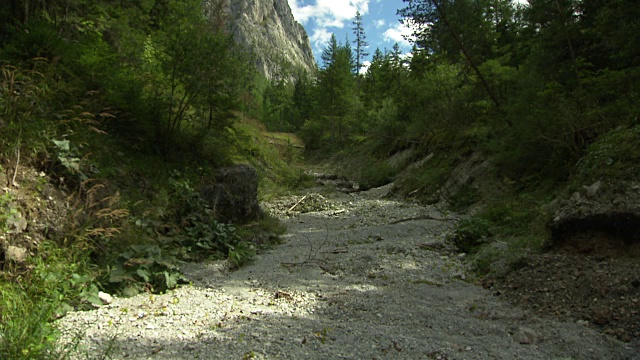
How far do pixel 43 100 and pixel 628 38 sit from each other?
11.1 meters

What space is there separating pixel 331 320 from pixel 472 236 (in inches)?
162

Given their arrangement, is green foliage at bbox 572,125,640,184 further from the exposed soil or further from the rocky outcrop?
the exposed soil

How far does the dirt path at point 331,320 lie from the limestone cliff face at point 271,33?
10646 cm

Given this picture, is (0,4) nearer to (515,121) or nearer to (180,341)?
(180,341)

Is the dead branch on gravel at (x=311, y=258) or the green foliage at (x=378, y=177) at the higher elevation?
the green foliage at (x=378, y=177)

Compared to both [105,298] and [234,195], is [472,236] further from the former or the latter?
[105,298]

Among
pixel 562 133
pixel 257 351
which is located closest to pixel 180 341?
pixel 257 351

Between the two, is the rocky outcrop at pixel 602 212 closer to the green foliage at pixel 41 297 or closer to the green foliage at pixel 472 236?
the green foliage at pixel 472 236

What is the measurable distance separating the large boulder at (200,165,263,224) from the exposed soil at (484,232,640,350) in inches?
208

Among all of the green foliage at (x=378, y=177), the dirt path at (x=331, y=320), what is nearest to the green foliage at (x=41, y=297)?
the dirt path at (x=331, y=320)

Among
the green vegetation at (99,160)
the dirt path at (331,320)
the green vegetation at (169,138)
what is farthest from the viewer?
the green vegetation at (169,138)

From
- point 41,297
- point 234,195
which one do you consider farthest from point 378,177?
point 41,297

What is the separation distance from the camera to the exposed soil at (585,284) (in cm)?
346

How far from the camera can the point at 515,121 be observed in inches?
367
